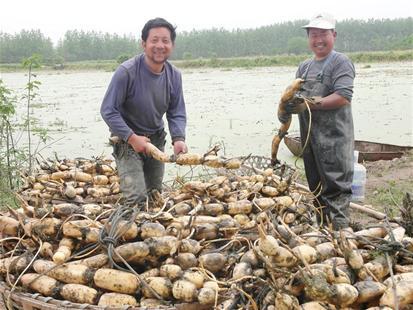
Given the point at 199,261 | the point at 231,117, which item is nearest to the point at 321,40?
the point at 199,261

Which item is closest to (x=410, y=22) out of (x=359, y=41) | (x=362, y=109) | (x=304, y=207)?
(x=359, y=41)

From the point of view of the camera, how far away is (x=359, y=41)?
5059 cm

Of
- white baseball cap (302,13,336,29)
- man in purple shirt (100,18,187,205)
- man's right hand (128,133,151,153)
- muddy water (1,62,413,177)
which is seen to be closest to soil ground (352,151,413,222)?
muddy water (1,62,413,177)

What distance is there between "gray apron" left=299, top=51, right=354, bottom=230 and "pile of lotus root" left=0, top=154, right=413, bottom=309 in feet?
3.48

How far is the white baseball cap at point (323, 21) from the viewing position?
361cm

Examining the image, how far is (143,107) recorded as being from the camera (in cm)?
347

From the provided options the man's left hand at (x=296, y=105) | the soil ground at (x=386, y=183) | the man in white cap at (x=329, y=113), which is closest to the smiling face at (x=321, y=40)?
the man in white cap at (x=329, y=113)

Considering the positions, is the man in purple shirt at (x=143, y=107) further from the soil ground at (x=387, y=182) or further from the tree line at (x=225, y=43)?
the tree line at (x=225, y=43)

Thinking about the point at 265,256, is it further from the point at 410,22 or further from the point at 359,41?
the point at 410,22

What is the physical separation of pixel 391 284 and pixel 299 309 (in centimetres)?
42

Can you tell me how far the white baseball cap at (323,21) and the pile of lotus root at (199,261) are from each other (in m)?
1.58

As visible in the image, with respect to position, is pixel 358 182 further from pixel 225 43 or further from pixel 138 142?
pixel 225 43

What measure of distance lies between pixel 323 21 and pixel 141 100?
59.2 inches

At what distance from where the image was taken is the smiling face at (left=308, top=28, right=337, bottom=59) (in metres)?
3.69
